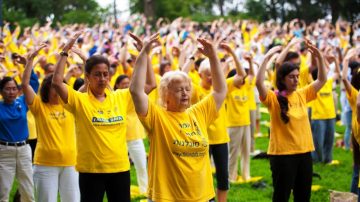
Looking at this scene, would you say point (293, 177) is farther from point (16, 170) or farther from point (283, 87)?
point (16, 170)

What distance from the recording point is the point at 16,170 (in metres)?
6.84

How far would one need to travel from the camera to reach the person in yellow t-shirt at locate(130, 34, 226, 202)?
448 cm

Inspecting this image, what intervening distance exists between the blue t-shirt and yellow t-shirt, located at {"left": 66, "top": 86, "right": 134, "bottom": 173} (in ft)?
5.99

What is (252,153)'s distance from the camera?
11367 mm

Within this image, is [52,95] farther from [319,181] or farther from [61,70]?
[319,181]

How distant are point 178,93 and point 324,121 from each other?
6258 millimetres

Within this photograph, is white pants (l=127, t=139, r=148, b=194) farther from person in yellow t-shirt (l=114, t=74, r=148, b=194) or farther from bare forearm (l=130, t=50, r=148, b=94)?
bare forearm (l=130, t=50, r=148, b=94)

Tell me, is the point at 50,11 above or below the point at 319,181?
above

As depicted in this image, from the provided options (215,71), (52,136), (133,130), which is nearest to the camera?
(215,71)

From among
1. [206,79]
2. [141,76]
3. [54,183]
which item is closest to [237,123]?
[206,79]

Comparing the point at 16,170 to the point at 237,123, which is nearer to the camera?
the point at 16,170

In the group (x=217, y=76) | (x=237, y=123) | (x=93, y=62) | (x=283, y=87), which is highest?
A: (x=93, y=62)

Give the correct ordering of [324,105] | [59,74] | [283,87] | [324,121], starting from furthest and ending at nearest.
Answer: [324,121], [324,105], [283,87], [59,74]

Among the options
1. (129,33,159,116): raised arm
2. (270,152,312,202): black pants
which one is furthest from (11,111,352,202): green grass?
(129,33,159,116): raised arm
